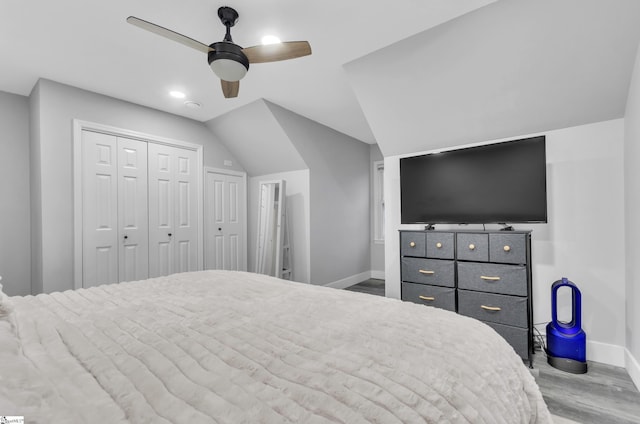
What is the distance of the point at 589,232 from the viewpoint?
2387 millimetres

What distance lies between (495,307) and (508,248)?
1.65 feet

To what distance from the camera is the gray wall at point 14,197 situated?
306cm

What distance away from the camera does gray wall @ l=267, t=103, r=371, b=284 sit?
4204 mm

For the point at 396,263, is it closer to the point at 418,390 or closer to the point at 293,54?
the point at 293,54

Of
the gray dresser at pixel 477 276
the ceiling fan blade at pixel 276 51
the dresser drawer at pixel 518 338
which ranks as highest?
the ceiling fan blade at pixel 276 51

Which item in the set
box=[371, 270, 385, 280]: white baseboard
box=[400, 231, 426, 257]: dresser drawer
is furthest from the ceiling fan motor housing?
box=[371, 270, 385, 280]: white baseboard

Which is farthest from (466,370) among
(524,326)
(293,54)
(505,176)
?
(505,176)

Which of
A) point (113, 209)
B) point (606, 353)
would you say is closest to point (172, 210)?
point (113, 209)

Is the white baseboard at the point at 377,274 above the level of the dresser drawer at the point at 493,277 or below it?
below

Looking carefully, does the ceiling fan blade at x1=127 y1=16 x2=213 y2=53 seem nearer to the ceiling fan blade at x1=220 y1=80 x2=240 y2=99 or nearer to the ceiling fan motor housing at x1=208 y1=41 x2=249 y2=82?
the ceiling fan motor housing at x1=208 y1=41 x2=249 y2=82

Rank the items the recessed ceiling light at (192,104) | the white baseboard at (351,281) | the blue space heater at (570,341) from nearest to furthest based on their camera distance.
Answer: the blue space heater at (570,341), the recessed ceiling light at (192,104), the white baseboard at (351,281)

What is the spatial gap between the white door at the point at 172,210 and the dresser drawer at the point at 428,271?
2932mm

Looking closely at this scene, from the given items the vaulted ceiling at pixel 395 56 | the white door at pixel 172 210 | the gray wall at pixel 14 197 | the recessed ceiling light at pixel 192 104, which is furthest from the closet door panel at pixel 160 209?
the gray wall at pixel 14 197

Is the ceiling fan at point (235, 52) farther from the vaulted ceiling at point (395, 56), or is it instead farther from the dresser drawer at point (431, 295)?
the dresser drawer at point (431, 295)
